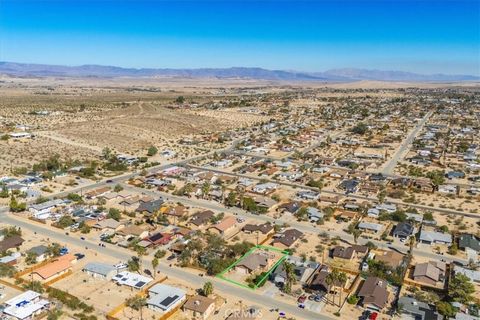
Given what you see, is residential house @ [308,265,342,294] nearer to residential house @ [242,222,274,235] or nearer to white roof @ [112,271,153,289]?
residential house @ [242,222,274,235]

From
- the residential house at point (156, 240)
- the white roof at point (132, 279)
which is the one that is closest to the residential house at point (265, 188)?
the residential house at point (156, 240)

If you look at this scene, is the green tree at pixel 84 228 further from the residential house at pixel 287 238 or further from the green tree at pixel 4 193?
the residential house at pixel 287 238

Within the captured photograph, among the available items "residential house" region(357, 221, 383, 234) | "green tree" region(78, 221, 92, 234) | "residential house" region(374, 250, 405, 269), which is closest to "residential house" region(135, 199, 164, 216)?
"green tree" region(78, 221, 92, 234)

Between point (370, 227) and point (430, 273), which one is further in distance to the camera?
point (370, 227)

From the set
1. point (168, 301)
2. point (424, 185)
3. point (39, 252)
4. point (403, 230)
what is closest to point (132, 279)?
point (168, 301)

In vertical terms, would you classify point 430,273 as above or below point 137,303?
above

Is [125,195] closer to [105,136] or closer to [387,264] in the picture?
[387,264]

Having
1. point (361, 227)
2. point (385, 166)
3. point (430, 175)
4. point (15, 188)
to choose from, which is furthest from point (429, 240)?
point (15, 188)

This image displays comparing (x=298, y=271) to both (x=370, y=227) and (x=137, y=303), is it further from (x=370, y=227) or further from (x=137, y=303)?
(x=370, y=227)
